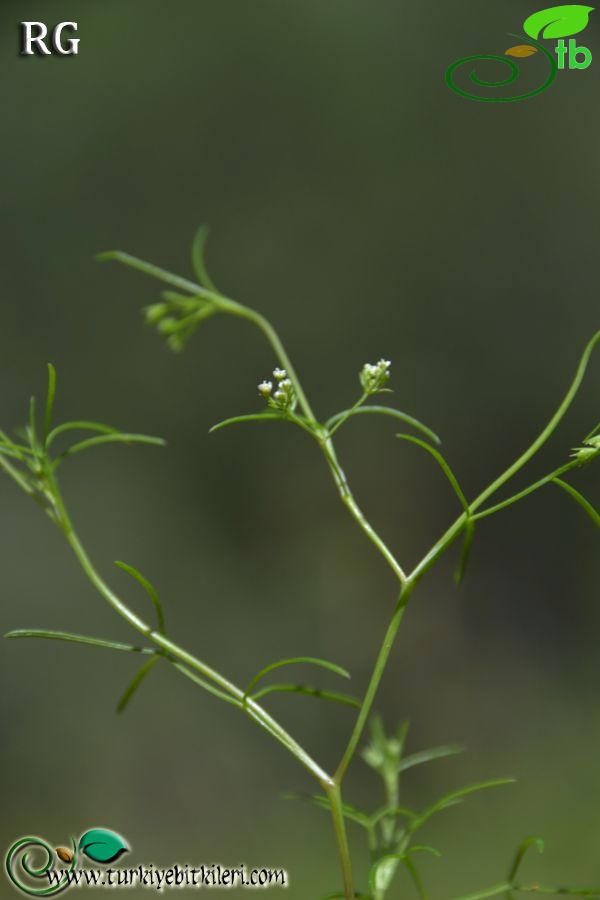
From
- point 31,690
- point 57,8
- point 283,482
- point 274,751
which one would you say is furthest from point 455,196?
point 31,690

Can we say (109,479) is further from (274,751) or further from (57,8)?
(57,8)

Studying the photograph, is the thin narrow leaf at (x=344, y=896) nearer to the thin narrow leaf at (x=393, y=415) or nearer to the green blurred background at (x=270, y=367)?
the thin narrow leaf at (x=393, y=415)

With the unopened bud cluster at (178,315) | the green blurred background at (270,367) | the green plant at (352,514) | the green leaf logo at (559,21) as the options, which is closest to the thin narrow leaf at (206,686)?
the green plant at (352,514)

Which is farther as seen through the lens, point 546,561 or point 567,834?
point 546,561

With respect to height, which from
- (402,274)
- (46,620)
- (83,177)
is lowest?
(46,620)

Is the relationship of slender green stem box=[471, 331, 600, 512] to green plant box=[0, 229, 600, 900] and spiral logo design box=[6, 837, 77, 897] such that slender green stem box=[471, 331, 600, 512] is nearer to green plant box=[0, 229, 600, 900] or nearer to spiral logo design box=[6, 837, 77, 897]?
green plant box=[0, 229, 600, 900]

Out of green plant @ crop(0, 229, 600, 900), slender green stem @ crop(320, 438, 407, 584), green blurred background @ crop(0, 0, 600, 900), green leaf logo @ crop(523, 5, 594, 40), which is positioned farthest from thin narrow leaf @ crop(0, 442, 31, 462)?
green blurred background @ crop(0, 0, 600, 900)

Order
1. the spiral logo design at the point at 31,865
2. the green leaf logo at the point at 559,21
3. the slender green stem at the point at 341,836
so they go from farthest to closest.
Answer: the green leaf logo at the point at 559,21, the spiral logo design at the point at 31,865, the slender green stem at the point at 341,836

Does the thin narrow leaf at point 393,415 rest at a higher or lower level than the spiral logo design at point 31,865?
higher
